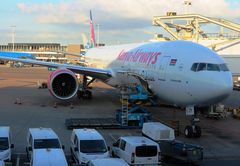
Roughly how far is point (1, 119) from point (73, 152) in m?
8.66

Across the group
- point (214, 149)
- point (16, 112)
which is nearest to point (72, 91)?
point (16, 112)

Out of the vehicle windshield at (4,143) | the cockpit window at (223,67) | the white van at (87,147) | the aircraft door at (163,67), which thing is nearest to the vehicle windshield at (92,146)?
the white van at (87,147)

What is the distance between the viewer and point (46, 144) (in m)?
13.1

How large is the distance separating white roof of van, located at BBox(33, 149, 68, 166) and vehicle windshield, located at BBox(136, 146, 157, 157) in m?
2.56

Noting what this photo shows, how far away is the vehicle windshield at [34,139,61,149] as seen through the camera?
12.9 meters

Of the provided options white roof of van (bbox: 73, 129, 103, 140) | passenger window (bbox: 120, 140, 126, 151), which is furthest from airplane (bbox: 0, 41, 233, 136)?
white roof of van (bbox: 73, 129, 103, 140)

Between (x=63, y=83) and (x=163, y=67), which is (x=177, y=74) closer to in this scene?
(x=163, y=67)

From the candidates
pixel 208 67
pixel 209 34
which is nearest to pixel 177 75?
pixel 208 67

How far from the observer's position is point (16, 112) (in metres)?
23.5

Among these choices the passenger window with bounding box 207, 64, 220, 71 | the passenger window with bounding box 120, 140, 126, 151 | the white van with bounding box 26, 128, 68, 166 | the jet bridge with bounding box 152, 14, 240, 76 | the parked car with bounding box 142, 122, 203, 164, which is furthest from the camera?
the jet bridge with bounding box 152, 14, 240, 76

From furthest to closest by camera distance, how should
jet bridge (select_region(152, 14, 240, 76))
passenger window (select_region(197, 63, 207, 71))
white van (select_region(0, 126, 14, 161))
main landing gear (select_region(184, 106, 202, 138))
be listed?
1. jet bridge (select_region(152, 14, 240, 76))
2. main landing gear (select_region(184, 106, 202, 138))
3. passenger window (select_region(197, 63, 207, 71))
4. white van (select_region(0, 126, 14, 161))

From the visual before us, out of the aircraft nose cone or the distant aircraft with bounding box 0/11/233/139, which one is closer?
the aircraft nose cone

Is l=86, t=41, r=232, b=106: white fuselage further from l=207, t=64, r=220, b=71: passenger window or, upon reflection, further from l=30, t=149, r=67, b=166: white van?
l=30, t=149, r=67, b=166: white van

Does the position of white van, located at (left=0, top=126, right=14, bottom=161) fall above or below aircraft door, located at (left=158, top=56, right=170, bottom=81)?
below
